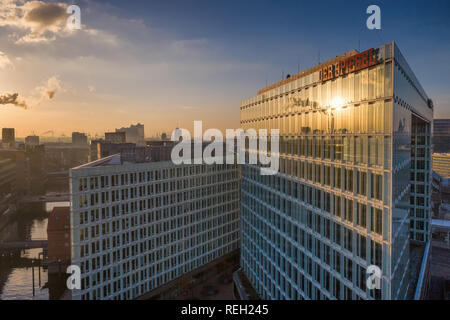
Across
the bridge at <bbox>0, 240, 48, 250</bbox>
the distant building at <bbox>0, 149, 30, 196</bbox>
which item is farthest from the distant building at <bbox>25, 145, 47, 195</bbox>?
the bridge at <bbox>0, 240, 48, 250</bbox>

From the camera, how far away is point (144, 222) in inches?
2176

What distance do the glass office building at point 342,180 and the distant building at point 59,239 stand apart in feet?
198

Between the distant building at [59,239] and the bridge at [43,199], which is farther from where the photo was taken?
the bridge at [43,199]

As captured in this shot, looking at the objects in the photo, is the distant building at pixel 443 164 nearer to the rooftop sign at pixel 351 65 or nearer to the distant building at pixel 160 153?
the distant building at pixel 160 153

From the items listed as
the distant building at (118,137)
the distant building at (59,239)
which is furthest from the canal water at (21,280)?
the distant building at (118,137)

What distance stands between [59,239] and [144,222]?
3936cm

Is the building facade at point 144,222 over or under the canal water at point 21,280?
over

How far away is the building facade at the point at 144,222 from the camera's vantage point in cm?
4784

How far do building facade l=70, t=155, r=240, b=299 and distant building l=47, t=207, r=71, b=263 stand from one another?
30475 mm

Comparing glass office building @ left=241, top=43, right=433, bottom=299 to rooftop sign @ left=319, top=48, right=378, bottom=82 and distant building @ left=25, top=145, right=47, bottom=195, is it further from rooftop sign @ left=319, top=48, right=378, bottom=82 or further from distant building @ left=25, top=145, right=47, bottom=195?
distant building @ left=25, top=145, right=47, bottom=195

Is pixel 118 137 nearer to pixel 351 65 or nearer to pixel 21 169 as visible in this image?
pixel 21 169

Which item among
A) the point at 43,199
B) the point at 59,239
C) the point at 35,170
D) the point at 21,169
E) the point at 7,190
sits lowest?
the point at 43,199

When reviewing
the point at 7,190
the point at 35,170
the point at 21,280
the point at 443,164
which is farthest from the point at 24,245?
the point at 443,164
